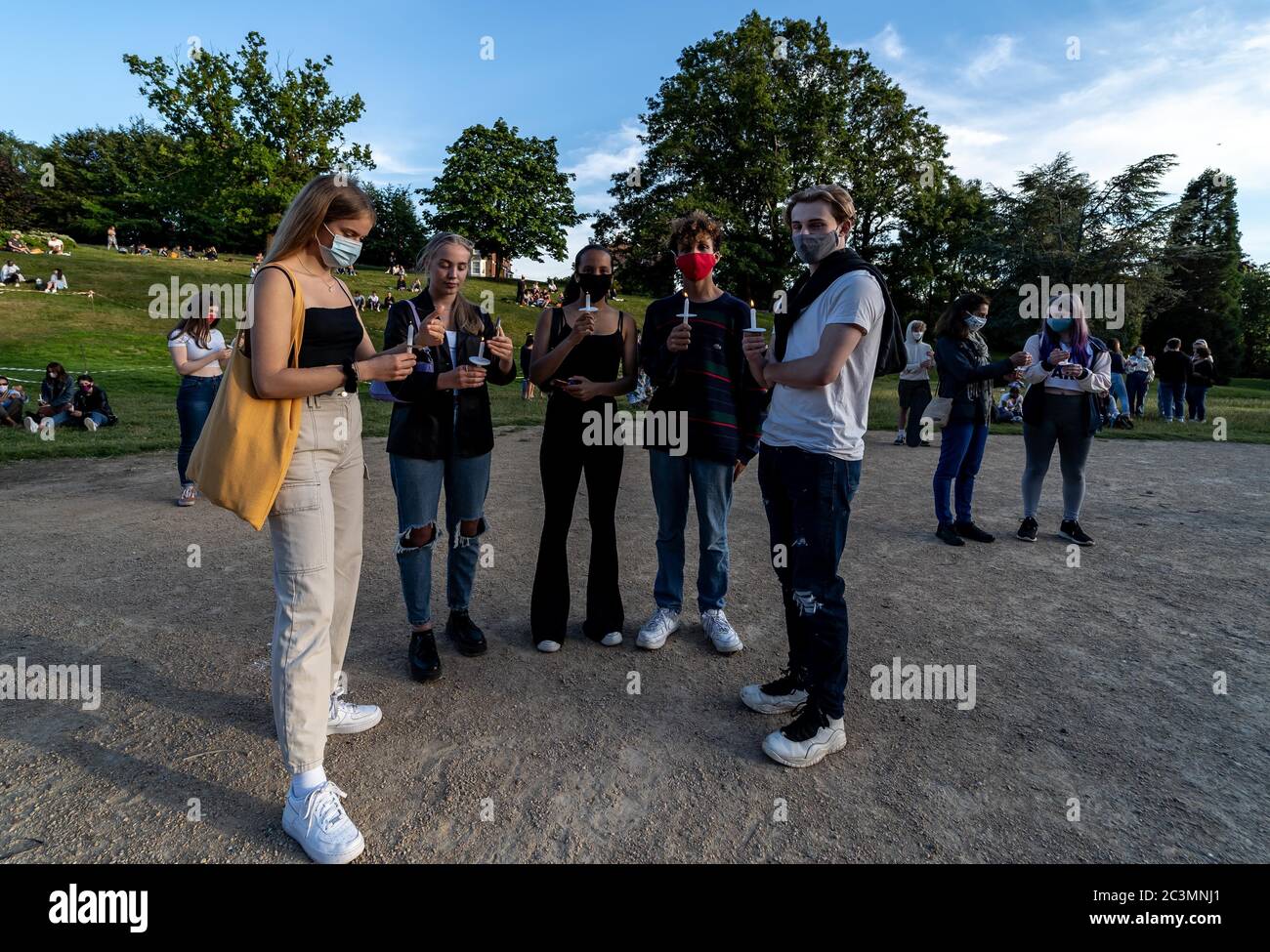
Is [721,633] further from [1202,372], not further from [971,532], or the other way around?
[1202,372]

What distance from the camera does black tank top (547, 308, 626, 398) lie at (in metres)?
4.04

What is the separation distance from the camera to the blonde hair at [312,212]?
8.53 ft

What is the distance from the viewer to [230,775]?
2.86m

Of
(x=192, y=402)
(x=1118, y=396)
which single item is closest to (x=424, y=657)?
(x=192, y=402)

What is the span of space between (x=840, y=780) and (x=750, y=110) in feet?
147

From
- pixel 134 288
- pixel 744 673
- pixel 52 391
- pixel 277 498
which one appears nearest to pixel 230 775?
pixel 277 498

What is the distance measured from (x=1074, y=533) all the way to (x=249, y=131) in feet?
148

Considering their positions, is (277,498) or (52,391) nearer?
(277,498)

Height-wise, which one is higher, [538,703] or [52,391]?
[52,391]

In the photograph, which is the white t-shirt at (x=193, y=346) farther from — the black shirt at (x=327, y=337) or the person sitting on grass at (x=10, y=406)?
the person sitting on grass at (x=10, y=406)

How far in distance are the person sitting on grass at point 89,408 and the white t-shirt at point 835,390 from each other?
44.5 feet
